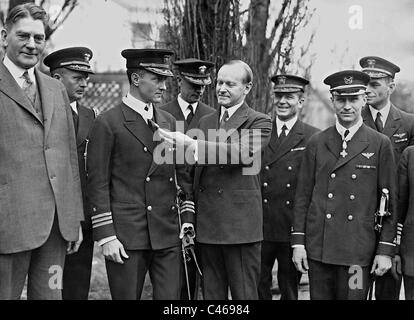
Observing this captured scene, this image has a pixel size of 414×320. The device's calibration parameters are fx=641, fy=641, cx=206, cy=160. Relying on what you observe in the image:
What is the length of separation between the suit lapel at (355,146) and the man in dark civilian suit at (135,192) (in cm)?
126

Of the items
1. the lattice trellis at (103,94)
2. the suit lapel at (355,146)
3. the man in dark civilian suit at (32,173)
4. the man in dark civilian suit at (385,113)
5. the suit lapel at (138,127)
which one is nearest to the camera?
the man in dark civilian suit at (32,173)

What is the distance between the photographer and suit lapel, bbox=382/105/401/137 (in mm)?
5680

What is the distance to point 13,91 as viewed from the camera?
13.0 ft

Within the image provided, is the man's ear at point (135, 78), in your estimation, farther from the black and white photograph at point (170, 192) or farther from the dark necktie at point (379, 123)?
the dark necktie at point (379, 123)

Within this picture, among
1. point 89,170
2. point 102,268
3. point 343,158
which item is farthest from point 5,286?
point 102,268

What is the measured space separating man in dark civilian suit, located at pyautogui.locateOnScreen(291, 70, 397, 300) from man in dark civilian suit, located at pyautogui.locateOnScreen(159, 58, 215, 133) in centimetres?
147

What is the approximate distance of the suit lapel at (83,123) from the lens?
5.31 m

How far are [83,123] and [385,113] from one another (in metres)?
Answer: 2.68

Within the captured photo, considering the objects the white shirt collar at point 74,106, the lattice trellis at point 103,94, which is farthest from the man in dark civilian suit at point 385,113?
the lattice trellis at point 103,94

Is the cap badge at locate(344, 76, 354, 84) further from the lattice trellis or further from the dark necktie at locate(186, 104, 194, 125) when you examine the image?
the lattice trellis

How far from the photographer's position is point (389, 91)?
596 cm

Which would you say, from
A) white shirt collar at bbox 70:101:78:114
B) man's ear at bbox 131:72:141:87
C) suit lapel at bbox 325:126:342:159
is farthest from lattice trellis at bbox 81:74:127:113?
suit lapel at bbox 325:126:342:159

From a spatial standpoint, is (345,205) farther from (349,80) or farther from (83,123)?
(83,123)

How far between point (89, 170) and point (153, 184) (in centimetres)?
46
